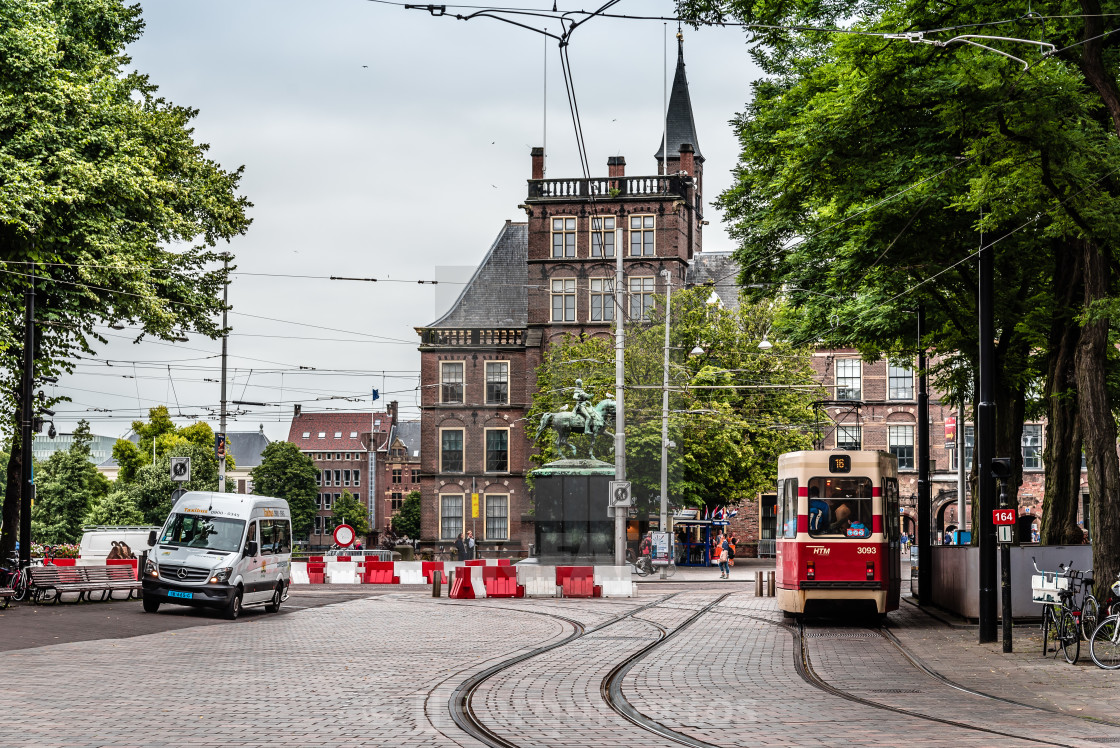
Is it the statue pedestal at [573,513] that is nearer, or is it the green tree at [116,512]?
the statue pedestal at [573,513]

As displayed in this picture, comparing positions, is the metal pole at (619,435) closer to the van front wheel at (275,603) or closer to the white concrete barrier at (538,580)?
the white concrete barrier at (538,580)

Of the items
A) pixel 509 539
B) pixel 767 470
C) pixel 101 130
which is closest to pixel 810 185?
pixel 101 130

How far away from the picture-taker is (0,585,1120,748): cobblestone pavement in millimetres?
10008

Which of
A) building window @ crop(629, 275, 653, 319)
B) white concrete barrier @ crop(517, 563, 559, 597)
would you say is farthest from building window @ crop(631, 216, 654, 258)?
white concrete barrier @ crop(517, 563, 559, 597)

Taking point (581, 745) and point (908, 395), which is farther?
point (908, 395)

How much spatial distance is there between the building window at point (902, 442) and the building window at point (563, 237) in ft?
64.7

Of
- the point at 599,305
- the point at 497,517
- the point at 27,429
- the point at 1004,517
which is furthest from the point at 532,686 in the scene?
Result: the point at 497,517

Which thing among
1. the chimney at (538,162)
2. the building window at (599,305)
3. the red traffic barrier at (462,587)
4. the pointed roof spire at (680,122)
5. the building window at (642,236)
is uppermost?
the pointed roof spire at (680,122)

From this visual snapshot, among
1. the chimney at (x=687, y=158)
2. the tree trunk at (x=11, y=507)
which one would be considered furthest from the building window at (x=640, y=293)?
the tree trunk at (x=11, y=507)

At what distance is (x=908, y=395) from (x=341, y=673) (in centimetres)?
6088

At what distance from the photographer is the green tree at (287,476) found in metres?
114

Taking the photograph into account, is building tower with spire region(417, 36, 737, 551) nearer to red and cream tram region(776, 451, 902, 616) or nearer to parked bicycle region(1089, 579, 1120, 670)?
red and cream tram region(776, 451, 902, 616)

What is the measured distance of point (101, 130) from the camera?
27.7 meters

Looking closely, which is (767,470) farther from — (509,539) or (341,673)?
(341,673)
